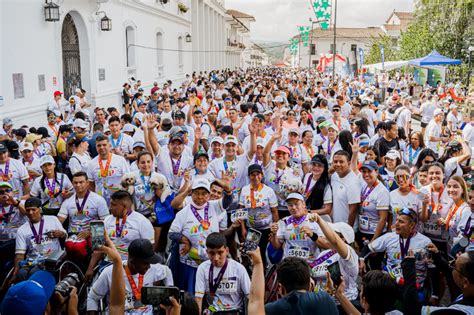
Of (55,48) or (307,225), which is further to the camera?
(55,48)

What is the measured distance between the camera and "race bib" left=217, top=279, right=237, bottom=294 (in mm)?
4527

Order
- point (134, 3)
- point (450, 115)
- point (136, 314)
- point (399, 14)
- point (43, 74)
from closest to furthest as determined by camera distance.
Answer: point (136, 314), point (450, 115), point (43, 74), point (134, 3), point (399, 14)

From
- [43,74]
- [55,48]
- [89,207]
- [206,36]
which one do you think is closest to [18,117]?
[43,74]

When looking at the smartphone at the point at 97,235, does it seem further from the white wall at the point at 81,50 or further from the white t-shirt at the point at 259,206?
the white wall at the point at 81,50

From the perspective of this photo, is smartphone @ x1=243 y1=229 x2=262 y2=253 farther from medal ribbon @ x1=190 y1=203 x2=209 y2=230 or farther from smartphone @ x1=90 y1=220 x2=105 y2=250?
medal ribbon @ x1=190 y1=203 x2=209 y2=230

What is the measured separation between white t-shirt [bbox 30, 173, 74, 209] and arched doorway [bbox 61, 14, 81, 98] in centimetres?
982

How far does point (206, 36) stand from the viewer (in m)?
43.3

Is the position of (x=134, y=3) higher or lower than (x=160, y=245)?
higher

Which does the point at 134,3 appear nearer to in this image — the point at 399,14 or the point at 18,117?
the point at 18,117

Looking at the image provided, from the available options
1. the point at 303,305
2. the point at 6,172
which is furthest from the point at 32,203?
the point at 303,305

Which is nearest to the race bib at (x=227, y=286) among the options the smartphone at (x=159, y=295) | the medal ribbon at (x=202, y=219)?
the medal ribbon at (x=202, y=219)

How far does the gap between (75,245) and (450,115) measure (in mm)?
10346

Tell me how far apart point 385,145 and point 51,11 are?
9874 mm

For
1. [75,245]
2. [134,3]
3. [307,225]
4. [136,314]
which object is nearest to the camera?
[136,314]
